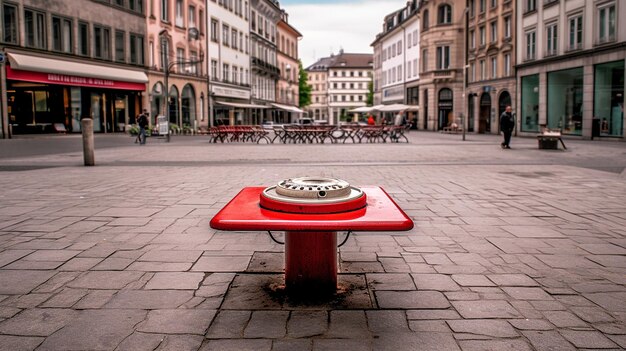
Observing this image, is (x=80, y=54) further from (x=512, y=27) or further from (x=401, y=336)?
(x=401, y=336)

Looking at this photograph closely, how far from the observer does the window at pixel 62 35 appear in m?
31.0

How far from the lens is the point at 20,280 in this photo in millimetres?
4340

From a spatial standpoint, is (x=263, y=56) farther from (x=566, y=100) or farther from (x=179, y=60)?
(x=566, y=100)

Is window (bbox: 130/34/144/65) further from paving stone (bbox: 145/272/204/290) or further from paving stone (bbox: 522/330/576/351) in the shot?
paving stone (bbox: 522/330/576/351)

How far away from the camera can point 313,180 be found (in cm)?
377

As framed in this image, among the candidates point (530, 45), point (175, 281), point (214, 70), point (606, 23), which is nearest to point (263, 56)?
point (214, 70)

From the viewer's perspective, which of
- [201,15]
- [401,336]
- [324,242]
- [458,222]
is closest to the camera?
[401,336]

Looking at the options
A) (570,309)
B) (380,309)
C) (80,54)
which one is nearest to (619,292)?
(570,309)

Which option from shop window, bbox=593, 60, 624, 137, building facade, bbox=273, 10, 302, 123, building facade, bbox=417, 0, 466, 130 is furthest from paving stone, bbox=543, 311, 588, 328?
building facade, bbox=273, 10, 302, 123

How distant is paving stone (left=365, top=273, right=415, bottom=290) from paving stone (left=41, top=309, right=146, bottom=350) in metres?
1.63

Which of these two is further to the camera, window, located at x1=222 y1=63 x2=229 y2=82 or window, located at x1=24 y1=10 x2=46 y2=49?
window, located at x1=222 y1=63 x2=229 y2=82

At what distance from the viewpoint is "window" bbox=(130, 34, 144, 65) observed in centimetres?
3816

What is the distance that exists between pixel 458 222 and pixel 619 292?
273cm

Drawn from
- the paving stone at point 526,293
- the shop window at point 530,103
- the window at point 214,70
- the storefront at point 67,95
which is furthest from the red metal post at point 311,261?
the window at point 214,70
